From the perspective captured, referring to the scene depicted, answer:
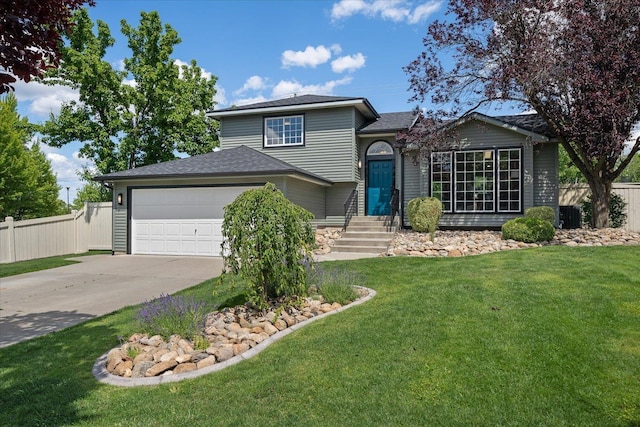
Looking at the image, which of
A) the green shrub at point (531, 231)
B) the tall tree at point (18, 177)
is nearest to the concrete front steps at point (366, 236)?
the green shrub at point (531, 231)

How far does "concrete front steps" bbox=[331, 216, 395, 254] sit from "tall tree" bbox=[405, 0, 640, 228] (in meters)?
5.03

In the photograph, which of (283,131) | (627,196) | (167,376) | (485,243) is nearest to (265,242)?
(167,376)

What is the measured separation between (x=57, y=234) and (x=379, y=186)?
12.7 meters

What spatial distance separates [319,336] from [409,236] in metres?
8.35

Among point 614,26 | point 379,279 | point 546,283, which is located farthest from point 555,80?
point 379,279

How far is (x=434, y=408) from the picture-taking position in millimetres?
3141

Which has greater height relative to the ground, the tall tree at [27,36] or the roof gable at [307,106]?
the roof gable at [307,106]

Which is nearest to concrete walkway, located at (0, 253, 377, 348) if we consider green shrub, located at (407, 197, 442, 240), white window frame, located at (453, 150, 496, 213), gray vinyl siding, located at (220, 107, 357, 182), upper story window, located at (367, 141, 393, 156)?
green shrub, located at (407, 197, 442, 240)

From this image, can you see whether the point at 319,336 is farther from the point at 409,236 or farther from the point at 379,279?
the point at 409,236

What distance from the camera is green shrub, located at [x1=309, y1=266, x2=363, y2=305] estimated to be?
5980mm

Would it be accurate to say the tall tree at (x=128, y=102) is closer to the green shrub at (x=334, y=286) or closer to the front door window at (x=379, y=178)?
the front door window at (x=379, y=178)

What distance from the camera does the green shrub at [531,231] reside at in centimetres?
1101

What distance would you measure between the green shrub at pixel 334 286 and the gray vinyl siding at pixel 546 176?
10212 millimetres

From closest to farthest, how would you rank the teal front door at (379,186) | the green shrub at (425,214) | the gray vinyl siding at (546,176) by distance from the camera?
the green shrub at (425,214)
the gray vinyl siding at (546,176)
the teal front door at (379,186)
